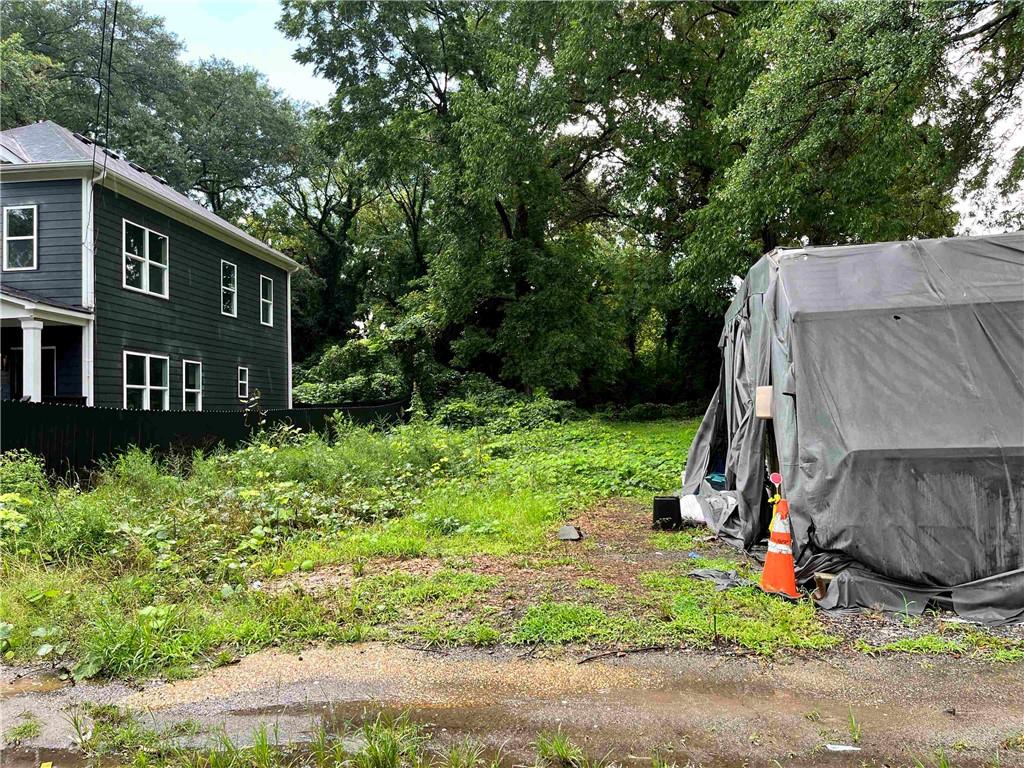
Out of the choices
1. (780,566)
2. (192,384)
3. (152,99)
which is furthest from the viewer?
(152,99)

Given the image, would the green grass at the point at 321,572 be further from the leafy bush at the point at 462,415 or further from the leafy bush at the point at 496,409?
the leafy bush at the point at 462,415

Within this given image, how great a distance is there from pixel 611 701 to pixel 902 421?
3.01m

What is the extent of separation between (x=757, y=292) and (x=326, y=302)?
78.8 ft

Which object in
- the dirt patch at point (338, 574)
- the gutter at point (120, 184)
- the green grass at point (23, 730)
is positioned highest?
the gutter at point (120, 184)

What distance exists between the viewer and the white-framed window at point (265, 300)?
1705 centimetres

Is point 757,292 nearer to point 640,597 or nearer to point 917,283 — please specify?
point 917,283

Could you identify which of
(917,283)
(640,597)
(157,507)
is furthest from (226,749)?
(917,283)

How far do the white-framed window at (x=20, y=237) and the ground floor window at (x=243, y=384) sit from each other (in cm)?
553

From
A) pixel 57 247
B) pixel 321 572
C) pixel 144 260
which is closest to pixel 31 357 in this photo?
pixel 57 247

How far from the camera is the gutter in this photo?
35.5 feet

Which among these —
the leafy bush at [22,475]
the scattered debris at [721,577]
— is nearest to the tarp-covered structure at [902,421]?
the scattered debris at [721,577]

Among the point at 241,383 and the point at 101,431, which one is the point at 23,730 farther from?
the point at 241,383

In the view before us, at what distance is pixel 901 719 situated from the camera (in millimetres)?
2604

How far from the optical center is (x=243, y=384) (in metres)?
16.0
